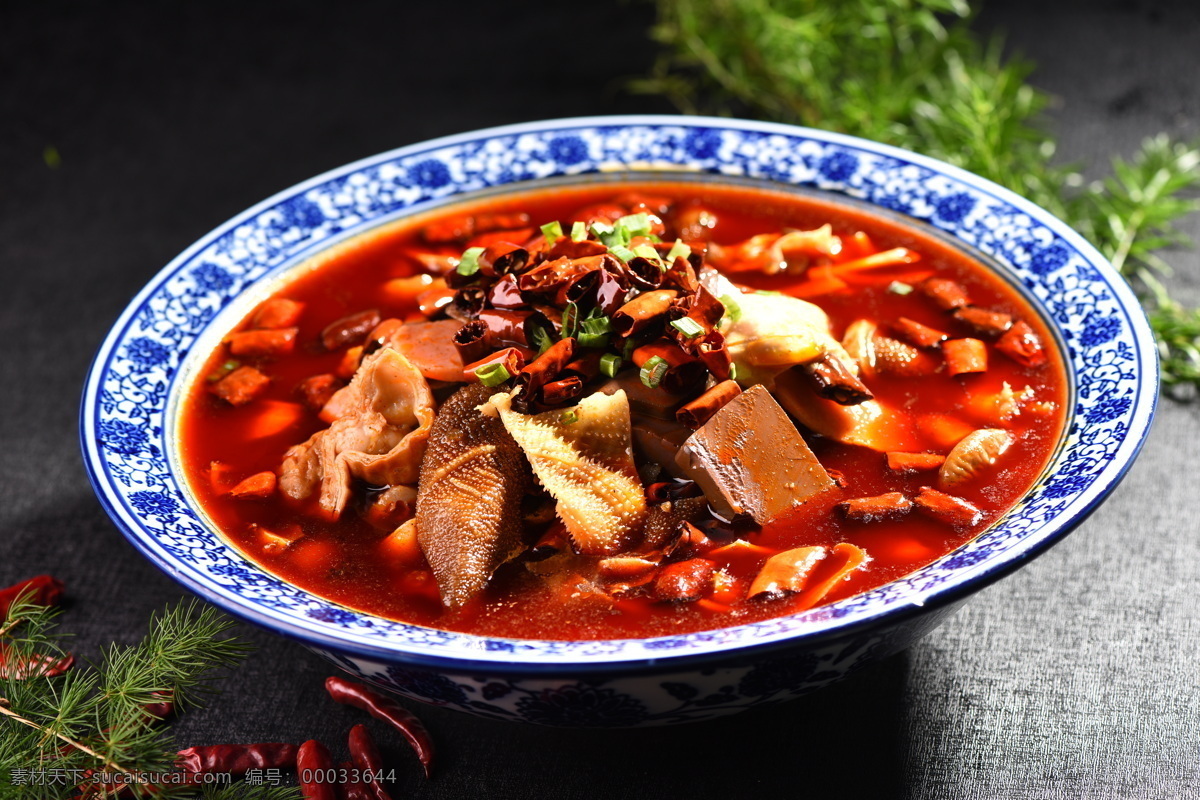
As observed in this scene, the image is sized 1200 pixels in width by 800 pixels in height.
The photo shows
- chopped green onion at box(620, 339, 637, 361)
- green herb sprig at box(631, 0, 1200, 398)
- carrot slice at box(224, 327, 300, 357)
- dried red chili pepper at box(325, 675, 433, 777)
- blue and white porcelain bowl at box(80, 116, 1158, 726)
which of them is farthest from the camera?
green herb sprig at box(631, 0, 1200, 398)

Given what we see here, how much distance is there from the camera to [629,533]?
290 centimetres

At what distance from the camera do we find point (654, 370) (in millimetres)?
2959

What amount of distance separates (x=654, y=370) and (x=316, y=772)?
4.30 ft

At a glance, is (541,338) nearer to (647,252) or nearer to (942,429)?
(647,252)

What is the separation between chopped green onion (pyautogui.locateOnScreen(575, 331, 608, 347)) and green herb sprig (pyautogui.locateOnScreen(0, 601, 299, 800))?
3.91 ft

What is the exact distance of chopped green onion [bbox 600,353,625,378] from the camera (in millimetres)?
2994

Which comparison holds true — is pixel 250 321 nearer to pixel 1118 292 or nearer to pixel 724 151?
pixel 724 151

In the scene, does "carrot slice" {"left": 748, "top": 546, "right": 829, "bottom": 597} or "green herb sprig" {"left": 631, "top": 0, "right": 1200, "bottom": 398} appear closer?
"carrot slice" {"left": 748, "top": 546, "right": 829, "bottom": 597}

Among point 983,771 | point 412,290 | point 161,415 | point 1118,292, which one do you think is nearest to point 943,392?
point 1118,292

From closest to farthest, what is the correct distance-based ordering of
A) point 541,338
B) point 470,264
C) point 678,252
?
1. point 541,338
2. point 678,252
3. point 470,264

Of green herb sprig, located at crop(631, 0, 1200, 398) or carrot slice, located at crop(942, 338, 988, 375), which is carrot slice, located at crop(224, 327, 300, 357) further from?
green herb sprig, located at crop(631, 0, 1200, 398)

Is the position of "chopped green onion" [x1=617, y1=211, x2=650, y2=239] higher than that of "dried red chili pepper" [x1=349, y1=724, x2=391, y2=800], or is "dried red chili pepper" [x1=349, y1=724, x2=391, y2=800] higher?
"chopped green onion" [x1=617, y1=211, x2=650, y2=239]

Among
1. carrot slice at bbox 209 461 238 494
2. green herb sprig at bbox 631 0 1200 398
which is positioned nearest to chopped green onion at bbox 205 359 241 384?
carrot slice at bbox 209 461 238 494

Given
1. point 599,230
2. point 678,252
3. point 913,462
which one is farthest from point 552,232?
point 913,462
